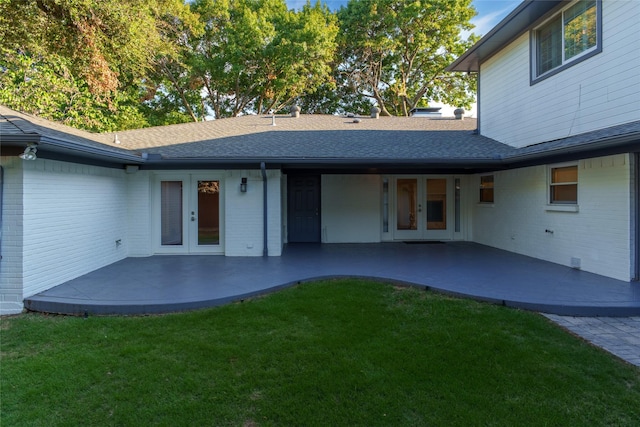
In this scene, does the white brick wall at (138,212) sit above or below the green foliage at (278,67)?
below

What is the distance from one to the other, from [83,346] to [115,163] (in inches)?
206

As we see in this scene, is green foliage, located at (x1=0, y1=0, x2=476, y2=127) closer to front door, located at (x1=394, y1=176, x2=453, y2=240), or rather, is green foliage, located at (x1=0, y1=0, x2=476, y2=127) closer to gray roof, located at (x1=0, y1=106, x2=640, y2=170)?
gray roof, located at (x1=0, y1=106, x2=640, y2=170)

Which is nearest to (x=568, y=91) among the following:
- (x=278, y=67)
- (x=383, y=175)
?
(x=383, y=175)

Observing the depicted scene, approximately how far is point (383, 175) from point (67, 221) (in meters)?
8.23

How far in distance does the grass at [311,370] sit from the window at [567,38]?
5.61 meters

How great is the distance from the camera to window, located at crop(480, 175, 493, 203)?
34.1ft

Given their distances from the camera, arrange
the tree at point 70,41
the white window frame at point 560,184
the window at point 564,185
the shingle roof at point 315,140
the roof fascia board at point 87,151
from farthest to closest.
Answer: the shingle roof at point 315,140, the tree at point 70,41, the window at point 564,185, the white window frame at point 560,184, the roof fascia board at point 87,151

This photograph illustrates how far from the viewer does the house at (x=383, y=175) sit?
18.7 feet

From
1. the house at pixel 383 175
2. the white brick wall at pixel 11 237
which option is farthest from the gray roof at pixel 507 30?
the white brick wall at pixel 11 237

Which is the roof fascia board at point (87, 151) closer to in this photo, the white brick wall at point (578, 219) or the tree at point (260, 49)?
the white brick wall at point (578, 219)

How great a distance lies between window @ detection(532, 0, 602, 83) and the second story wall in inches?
6.0

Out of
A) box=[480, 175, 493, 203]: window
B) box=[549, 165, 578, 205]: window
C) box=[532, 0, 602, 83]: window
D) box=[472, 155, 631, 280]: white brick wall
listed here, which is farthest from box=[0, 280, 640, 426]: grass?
box=[480, 175, 493, 203]: window

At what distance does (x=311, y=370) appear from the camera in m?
3.27

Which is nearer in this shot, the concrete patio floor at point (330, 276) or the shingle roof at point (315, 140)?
the concrete patio floor at point (330, 276)
